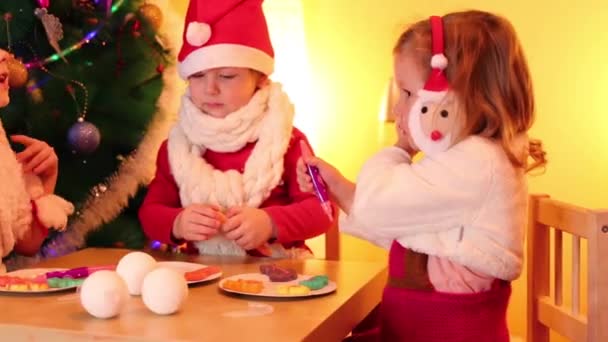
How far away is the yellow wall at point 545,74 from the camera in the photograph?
231 cm

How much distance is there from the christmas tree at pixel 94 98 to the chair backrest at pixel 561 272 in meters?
0.86

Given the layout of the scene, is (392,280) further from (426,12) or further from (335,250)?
(426,12)

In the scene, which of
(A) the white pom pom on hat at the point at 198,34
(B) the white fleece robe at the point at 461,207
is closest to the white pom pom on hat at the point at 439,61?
(B) the white fleece robe at the point at 461,207

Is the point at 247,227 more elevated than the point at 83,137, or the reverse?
the point at 83,137

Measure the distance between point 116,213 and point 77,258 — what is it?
31 cm

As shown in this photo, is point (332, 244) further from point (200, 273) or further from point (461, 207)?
point (461, 207)

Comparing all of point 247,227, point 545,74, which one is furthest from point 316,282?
point 545,74

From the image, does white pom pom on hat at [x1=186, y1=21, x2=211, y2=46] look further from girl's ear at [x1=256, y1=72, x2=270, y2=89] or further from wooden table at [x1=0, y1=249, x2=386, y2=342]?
wooden table at [x1=0, y1=249, x2=386, y2=342]

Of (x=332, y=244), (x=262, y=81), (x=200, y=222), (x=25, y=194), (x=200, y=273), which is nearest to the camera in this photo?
(x=200, y=273)

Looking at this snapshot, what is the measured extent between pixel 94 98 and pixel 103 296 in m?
0.81

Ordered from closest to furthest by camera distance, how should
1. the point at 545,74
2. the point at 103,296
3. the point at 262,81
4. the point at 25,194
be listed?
the point at 103,296 → the point at 25,194 → the point at 262,81 → the point at 545,74

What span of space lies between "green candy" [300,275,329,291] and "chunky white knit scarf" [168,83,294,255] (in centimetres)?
38

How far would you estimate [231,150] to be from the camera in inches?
60.1

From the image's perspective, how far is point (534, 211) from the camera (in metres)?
1.34
